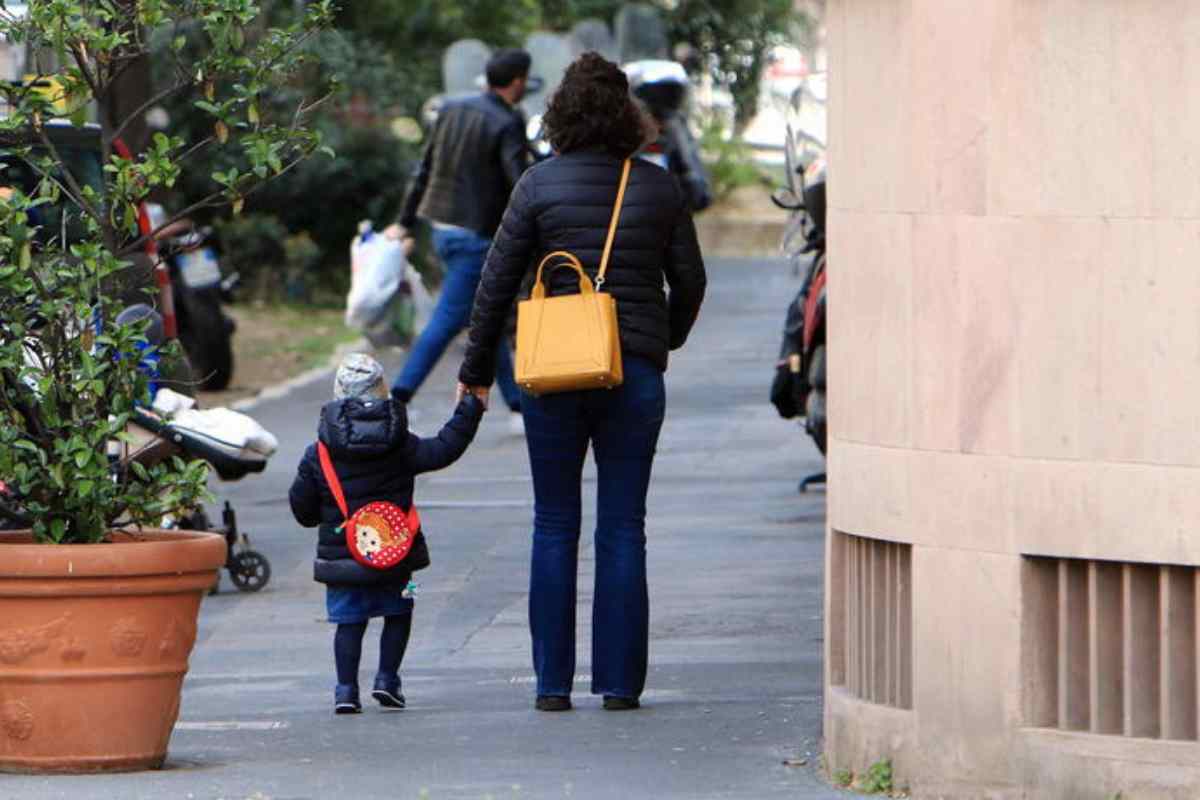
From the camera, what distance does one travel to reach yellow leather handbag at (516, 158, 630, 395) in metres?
7.82

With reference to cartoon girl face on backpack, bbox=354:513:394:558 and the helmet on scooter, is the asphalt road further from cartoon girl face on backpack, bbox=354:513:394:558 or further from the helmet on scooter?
the helmet on scooter

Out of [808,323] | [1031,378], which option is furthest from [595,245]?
[808,323]

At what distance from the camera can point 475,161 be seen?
14875 millimetres

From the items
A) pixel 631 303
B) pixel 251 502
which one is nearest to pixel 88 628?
pixel 631 303

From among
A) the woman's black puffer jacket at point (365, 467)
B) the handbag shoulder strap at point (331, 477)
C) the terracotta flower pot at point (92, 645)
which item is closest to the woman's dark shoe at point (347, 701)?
the woman's black puffer jacket at point (365, 467)

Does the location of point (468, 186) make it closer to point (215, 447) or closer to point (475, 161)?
point (475, 161)

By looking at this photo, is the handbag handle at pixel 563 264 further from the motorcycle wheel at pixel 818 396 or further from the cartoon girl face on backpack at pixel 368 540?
the motorcycle wheel at pixel 818 396

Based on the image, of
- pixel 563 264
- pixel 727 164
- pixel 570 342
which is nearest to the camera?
pixel 570 342

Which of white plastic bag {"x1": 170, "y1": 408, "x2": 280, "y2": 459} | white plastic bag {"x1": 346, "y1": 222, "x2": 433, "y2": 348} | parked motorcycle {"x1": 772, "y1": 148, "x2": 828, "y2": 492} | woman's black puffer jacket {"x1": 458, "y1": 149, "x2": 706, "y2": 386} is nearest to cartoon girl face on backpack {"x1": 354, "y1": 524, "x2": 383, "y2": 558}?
woman's black puffer jacket {"x1": 458, "y1": 149, "x2": 706, "y2": 386}

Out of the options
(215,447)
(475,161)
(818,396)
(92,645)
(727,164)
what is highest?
(727,164)

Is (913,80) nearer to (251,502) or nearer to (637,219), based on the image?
(637,219)

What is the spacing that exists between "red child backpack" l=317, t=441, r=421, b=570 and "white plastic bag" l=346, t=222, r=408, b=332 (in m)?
8.96

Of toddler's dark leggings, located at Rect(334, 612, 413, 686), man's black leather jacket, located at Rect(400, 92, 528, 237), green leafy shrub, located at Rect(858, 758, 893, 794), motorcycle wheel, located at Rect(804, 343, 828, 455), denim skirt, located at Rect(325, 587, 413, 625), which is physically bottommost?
green leafy shrub, located at Rect(858, 758, 893, 794)

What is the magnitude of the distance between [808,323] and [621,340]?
3.98m
